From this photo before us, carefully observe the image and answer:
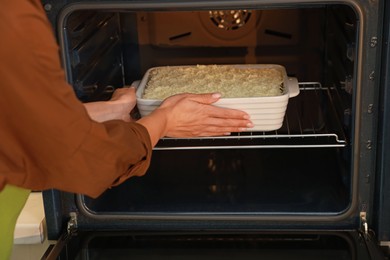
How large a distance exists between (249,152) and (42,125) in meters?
1.06

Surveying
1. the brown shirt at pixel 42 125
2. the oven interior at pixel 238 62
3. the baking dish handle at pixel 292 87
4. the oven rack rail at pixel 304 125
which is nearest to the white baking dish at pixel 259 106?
the baking dish handle at pixel 292 87

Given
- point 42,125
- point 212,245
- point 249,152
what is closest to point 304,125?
point 249,152

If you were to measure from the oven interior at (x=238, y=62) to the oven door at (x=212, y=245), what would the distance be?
0.27 ft

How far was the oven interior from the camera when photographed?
1.57 meters

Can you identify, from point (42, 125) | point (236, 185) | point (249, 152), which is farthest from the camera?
point (249, 152)

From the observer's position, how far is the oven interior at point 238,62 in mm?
1568

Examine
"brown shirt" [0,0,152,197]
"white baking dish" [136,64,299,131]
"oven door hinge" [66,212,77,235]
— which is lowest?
"oven door hinge" [66,212,77,235]

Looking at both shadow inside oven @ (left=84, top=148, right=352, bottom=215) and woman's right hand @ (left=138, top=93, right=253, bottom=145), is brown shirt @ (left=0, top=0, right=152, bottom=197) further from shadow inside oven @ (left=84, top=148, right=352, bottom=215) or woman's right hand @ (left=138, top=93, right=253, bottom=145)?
shadow inside oven @ (left=84, top=148, right=352, bottom=215)

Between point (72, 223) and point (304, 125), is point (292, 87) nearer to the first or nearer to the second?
point (304, 125)

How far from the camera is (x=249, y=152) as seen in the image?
1.87 meters

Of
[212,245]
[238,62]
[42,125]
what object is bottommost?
[212,245]

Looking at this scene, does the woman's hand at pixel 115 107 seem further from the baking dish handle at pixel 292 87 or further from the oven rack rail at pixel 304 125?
the baking dish handle at pixel 292 87

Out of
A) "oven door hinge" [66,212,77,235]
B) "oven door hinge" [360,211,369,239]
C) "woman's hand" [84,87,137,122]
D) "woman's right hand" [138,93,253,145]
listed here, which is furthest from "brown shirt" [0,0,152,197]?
"oven door hinge" [360,211,369,239]

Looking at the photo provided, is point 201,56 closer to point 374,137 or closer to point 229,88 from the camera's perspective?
point 229,88
